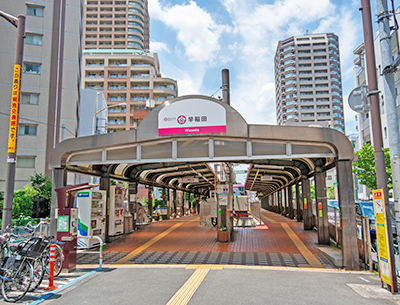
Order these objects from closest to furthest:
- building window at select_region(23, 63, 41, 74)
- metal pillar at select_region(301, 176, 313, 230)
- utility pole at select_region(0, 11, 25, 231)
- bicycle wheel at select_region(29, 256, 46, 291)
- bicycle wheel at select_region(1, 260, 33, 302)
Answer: bicycle wheel at select_region(1, 260, 33, 302)
bicycle wheel at select_region(29, 256, 46, 291)
utility pole at select_region(0, 11, 25, 231)
metal pillar at select_region(301, 176, 313, 230)
building window at select_region(23, 63, 41, 74)

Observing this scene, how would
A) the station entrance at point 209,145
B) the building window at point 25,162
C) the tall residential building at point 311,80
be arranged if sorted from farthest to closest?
the tall residential building at point 311,80 < the building window at point 25,162 < the station entrance at point 209,145

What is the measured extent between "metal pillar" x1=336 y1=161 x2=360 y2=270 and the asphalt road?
1.65ft

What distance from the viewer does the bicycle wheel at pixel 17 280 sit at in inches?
248

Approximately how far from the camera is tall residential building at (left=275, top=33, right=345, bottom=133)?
95.6 m

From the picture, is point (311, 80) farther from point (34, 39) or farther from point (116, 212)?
point (116, 212)

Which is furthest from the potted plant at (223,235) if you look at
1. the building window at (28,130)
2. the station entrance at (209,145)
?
the building window at (28,130)

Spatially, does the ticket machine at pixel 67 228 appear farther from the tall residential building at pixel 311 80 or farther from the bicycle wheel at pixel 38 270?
the tall residential building at pixel 311 80

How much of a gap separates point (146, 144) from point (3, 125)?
21.2 meters

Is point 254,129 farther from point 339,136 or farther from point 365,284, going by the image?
point 365,284

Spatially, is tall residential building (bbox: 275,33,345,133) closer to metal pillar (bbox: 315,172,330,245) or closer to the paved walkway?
the paved walkway

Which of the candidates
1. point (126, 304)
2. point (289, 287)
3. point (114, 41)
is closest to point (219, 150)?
point (289, 287)

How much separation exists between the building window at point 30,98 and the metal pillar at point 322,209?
25.0 meters

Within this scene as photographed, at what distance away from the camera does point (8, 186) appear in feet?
28.0

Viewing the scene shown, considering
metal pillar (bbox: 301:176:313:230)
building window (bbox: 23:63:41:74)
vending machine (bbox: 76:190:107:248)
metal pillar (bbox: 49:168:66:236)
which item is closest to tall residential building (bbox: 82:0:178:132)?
building window (bbox: 23:63:41:74)
